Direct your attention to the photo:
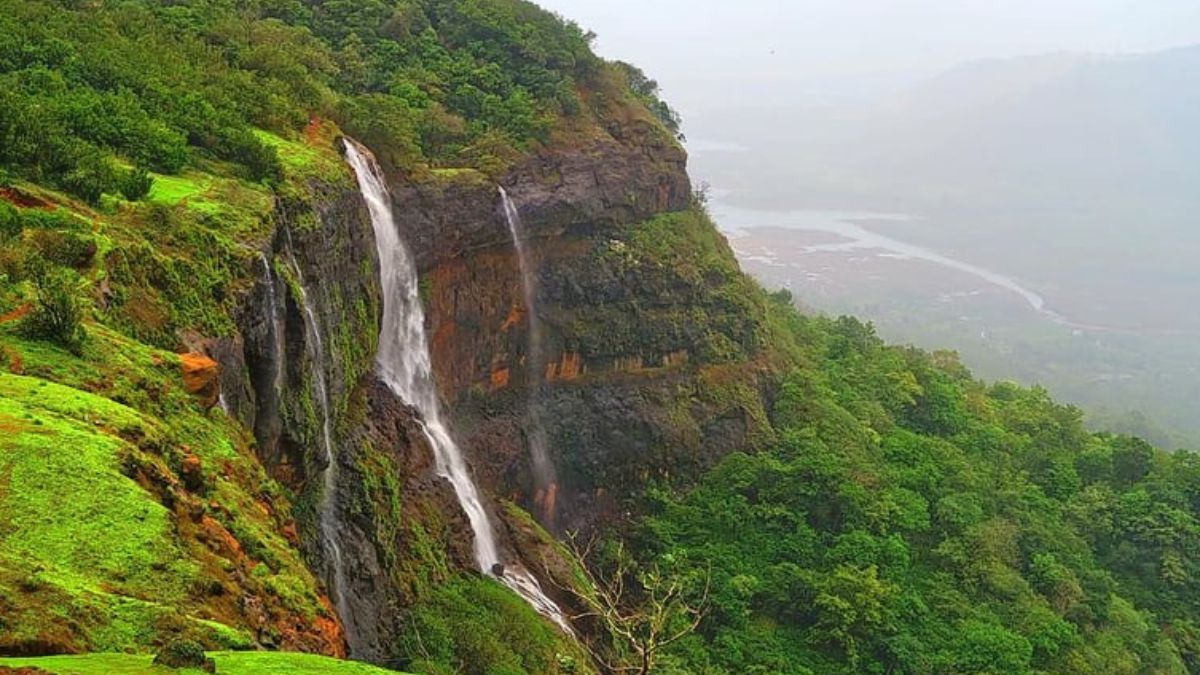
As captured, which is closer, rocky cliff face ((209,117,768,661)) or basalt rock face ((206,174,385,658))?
basalt rock face ((206,174,385,658))

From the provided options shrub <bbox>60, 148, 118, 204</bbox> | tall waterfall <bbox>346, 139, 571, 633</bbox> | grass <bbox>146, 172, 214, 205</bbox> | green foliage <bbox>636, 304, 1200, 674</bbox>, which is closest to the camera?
shrub <bbox>60, 148, 118, 204</bbox>

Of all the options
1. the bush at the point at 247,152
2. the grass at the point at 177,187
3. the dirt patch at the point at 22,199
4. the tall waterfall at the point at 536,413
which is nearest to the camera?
the dirt patch at the point at 22,199

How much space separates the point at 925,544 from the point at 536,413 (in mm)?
12703

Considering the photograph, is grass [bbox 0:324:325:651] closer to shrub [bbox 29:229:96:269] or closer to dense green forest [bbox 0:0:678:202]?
shrub [bbox 29:229:96:269]

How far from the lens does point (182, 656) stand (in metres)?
5.44

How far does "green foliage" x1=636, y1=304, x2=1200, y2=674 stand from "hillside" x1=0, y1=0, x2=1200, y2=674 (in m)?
0.13

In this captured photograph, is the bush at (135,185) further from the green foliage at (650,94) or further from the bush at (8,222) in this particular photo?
the green foliage at (650,94)

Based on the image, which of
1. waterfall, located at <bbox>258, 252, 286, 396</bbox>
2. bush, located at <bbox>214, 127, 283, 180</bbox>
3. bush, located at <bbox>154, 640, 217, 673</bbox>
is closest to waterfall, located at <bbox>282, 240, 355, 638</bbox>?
waterfall, located at <bbox>258, 252, 286, 396</bbox>

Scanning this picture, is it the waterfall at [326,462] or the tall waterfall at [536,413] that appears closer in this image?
the waterfall at [326,462]

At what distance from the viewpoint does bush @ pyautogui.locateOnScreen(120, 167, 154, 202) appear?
1241 centimetres

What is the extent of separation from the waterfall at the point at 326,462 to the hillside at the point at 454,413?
148 millimetres

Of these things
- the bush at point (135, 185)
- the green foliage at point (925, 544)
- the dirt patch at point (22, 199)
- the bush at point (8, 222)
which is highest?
the bush at point (135, 185)

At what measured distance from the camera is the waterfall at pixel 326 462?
582 inches

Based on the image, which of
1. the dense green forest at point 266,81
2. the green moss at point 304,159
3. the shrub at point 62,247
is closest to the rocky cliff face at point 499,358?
the green moss at point 304,159
